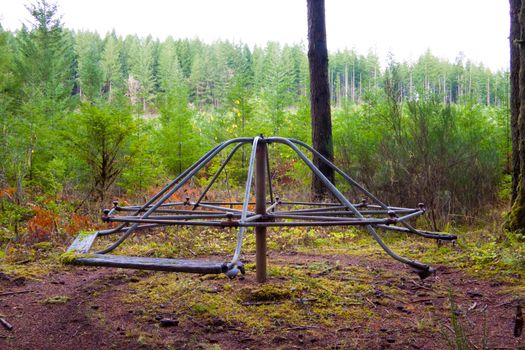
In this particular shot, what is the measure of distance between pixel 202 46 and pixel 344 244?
242ft

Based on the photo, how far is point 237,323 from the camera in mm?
2684

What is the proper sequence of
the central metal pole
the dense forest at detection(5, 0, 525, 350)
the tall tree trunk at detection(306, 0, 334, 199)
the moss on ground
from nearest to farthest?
the dense forest at detection(5, 0, 525, 350) < the moss on ground < the central metal pole < the tall tree trunk at detection(306, 0, 334, 199)

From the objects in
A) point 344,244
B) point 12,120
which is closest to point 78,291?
point 344,244

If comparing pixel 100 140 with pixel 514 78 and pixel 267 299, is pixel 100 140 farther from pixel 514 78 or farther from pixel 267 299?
pixel 514 78

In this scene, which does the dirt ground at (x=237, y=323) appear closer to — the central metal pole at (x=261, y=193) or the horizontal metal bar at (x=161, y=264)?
the central metal pole at (x=261, y=193)

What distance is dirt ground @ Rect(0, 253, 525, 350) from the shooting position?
239 centimetres

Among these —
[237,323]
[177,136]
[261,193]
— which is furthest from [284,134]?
[237,323]

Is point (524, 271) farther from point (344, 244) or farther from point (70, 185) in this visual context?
point (70, 185)

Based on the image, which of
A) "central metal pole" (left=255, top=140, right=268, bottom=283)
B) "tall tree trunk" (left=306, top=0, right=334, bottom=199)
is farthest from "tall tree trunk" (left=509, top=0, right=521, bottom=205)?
"central metal pole" (left=255, top=140, right=268, bottom=283)

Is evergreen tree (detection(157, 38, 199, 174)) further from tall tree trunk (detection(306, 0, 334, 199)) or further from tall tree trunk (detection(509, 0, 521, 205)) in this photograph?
tall tree trunk (detection(509, 0, 521, 205))

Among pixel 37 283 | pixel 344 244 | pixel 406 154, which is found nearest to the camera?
pixel 37 283

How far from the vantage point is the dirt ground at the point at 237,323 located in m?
2.39

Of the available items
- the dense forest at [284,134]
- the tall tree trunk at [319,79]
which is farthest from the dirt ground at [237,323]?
the tall tree trunk at [319,79]

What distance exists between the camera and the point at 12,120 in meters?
8.96
